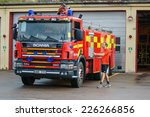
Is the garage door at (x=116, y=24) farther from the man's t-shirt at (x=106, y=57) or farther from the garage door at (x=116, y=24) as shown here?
the man's t-shirt at (x=106, y=57)

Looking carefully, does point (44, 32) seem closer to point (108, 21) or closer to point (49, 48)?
point (49, 48)

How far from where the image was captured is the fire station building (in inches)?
999

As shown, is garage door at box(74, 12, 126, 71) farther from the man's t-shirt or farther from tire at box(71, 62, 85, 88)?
tire at box(71, 62, 85, 88)

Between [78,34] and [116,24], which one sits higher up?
[116,24]

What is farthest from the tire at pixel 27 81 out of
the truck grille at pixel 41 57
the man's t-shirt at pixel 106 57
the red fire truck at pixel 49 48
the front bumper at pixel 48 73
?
the man's t-shirt at pixel 106 57

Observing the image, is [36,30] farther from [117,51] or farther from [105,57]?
[117,51]

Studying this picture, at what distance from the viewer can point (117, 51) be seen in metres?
26.1

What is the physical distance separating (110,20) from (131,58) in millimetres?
2783

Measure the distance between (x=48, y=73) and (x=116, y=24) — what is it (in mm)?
11497

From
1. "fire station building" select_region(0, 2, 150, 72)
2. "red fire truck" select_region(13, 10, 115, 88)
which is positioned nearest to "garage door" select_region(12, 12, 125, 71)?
"fire station building" select_region(0, 2, 150, 72)

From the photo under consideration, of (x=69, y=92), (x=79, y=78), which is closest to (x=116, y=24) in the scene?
(x=79, y=78)

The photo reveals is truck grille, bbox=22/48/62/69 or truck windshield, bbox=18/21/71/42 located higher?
truck windshield, bbox=18/21/71/42

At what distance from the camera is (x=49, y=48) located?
1543cm

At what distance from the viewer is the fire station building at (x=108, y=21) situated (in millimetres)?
25375
